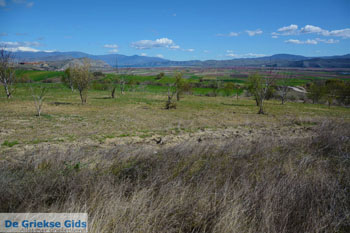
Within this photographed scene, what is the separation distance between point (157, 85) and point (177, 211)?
268 ft

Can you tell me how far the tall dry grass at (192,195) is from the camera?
2.23 meters

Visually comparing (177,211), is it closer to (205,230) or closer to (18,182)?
(205,230)

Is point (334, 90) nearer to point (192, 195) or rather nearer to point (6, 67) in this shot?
point (192, 195)

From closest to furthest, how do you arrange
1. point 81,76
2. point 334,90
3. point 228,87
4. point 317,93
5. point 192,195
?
point 192,195
point 81,76
point 334,90
point 317,93
point 228,87

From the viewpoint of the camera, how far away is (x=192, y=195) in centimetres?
273

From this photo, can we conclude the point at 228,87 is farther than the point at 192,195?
Yes

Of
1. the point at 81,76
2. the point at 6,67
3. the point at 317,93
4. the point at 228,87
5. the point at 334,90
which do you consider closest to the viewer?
the point at 81,76

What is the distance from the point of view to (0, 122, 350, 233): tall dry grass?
2234mm

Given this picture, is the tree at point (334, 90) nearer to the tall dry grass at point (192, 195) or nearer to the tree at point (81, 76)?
the tree at point (81, 76)

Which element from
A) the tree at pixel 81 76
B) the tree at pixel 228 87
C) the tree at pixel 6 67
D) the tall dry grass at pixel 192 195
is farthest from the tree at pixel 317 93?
the tree at pixel 6 67

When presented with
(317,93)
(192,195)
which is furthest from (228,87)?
(192,195)

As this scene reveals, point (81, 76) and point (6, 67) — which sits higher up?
point (6, 67)

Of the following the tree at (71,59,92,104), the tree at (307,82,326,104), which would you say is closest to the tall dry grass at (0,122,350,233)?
the tree at (71,59,92,104)

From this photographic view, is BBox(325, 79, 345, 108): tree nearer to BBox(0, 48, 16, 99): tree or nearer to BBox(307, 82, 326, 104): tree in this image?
BBox(307, 82, 326, 104): tree
